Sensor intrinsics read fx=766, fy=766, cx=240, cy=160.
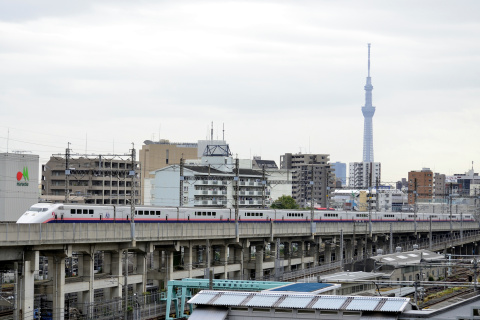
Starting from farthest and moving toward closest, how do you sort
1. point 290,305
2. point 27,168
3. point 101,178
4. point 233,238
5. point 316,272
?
point 101,178 < point 27,168 < point 316,272 < point 233,238 < point 290,305

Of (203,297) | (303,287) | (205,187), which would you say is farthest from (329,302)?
(205,187)

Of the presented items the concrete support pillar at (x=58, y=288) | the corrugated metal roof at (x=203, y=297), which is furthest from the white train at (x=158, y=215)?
the corrugated metal roof at (x=203, y=297)

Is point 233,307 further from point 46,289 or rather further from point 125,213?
point 125,213

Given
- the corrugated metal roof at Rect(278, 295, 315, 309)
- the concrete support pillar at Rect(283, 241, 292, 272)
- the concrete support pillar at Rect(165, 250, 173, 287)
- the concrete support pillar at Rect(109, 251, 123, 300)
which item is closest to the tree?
the concrete support pillar at Rect(283, 241, 292, 272)

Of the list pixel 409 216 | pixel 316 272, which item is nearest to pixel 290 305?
pixel 316 272

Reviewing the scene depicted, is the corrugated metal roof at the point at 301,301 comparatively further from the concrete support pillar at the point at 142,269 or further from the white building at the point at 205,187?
the white building at the point at 205,187

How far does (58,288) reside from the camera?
53531 millimetres

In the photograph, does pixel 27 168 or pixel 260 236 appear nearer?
pixel 260 236

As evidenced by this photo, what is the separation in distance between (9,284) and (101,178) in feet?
252

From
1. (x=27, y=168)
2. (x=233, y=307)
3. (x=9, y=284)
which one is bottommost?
(x=9, y=284)

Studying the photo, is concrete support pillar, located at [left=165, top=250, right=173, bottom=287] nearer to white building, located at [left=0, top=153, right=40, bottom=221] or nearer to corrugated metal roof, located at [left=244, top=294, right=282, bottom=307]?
corrugated metal roof, located at [left=244, top=294, right=282, bottom=307]

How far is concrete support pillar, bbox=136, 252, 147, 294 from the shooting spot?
64.8 m

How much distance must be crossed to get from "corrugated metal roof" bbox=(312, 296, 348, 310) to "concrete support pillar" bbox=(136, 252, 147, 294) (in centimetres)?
3226

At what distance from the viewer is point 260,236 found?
8094cm
